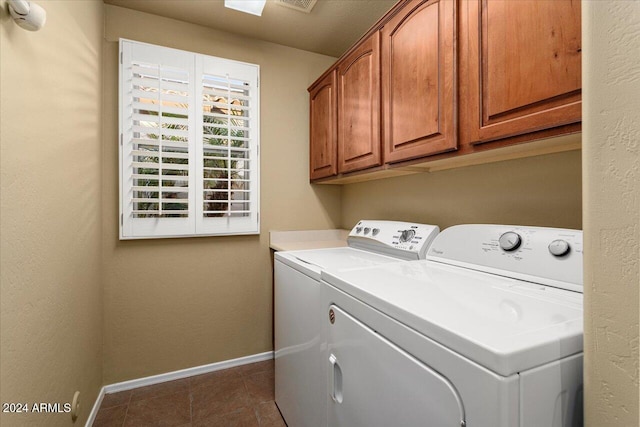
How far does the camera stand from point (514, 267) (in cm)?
102

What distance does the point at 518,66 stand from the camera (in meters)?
0.95

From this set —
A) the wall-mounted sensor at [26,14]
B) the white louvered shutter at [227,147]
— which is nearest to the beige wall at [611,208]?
the wall-mounted sensor at [26,14]

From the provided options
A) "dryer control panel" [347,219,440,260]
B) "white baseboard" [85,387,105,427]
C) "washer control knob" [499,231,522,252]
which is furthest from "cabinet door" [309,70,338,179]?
"white baseboard" [85,387,105,427]

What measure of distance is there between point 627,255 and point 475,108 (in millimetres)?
786

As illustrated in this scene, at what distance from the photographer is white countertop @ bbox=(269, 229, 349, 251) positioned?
2.38 metres

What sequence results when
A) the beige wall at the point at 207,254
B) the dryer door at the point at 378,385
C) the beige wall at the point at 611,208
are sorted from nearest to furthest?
the beige wall at the point at 611,208, the dryer door at the point at 378,385, the beige wall at the point at 207,254

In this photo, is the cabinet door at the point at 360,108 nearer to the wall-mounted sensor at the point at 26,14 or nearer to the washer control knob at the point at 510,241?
the washer control knob at the point at 510,241

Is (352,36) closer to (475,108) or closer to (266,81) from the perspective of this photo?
(266,81)

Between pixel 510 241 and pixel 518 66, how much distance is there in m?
Answer: 0.59

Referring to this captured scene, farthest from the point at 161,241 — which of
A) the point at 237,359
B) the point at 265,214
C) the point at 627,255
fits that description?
the point at 627,255

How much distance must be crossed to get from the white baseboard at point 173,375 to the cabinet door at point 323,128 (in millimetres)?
1556

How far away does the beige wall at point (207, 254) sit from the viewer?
6.52ft

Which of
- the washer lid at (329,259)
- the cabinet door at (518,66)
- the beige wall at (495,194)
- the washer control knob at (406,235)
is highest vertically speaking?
the cabinet door at (518,66)

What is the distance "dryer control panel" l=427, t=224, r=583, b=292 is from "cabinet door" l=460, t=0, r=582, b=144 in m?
0.35
